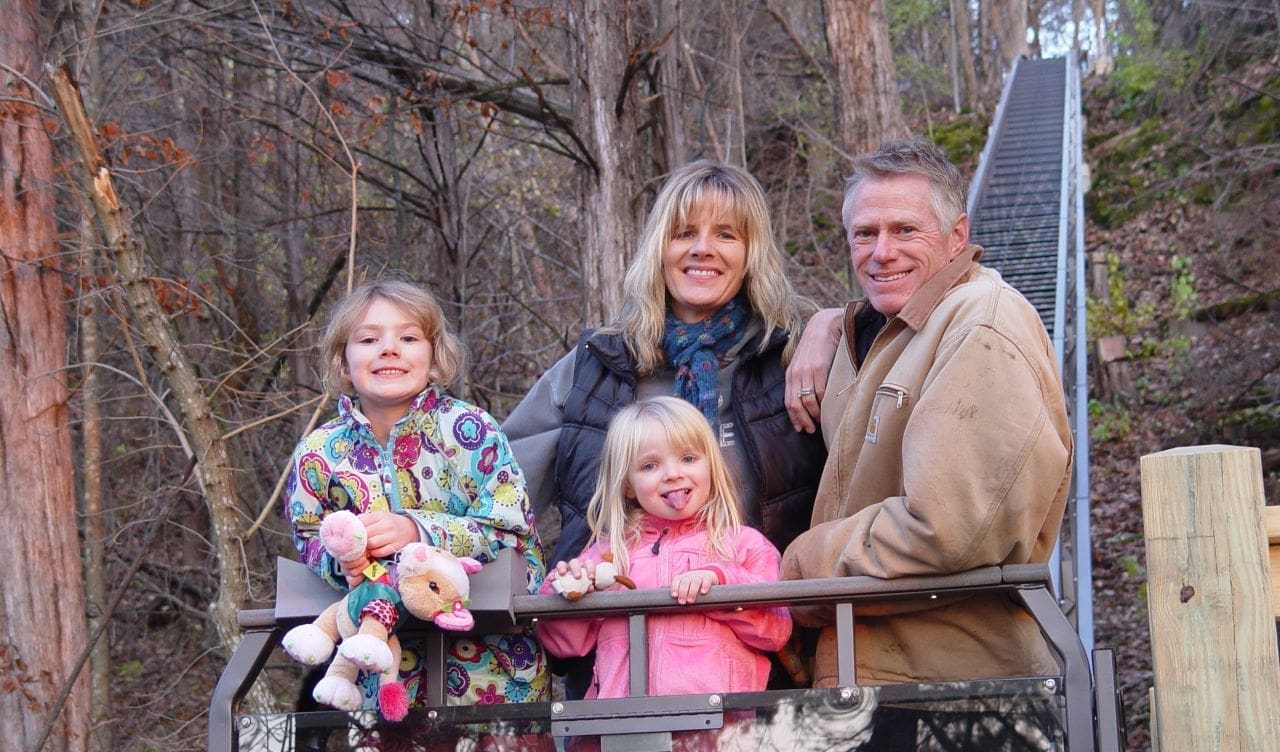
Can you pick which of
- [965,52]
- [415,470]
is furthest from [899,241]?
[965,52]

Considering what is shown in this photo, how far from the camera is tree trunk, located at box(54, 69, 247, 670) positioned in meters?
5.94

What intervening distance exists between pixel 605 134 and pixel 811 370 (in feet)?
13.8

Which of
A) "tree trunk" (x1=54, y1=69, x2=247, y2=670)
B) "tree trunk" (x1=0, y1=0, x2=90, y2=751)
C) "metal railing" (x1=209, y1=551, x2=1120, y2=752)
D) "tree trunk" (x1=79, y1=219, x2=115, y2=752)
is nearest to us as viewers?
"metal railing" (x1=209, y1=551, x2=1120, y2=752)

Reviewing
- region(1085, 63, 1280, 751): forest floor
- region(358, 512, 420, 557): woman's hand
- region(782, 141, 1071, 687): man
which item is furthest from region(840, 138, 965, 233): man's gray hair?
region(1085, 63, 1280, 751): forest floor

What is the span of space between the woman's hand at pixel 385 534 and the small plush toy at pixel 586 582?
36 centimetres

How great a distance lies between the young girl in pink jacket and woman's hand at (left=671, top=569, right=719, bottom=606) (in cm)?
17

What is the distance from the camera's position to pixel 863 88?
999 cm

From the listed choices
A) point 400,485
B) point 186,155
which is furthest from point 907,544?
point 186,155

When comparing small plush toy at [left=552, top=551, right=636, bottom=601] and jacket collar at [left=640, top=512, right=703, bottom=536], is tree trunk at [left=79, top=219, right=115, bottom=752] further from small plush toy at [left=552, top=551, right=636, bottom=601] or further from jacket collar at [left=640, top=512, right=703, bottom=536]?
small plush toy at [left=552, top=551, right=636, bottom=601]

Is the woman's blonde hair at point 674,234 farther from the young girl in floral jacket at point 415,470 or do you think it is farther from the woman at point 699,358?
the young girl in floral jacket at point 415,470

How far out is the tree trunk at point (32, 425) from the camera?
771 cm

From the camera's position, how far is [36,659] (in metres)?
7.69

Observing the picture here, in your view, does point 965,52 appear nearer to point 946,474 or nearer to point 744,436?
point 744,436

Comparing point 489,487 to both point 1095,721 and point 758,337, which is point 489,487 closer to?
point 758,337
